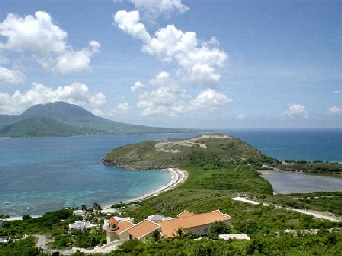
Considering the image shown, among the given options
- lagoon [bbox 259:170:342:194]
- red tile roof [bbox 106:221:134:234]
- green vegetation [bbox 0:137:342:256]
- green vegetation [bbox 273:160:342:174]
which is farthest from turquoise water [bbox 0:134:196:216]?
green vegetation [bbox 273:160:342:174]

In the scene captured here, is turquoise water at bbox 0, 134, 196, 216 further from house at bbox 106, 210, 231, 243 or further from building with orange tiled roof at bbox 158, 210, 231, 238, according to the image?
building with orange tiled roof at bbox 158, 210, 231, 238

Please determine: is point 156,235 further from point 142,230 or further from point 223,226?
point 223,226

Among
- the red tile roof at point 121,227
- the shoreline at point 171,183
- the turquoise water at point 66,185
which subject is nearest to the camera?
the red tile roof at point 121,227

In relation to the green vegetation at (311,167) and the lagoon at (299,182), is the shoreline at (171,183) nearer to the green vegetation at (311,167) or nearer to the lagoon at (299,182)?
the lagoon at (299,182)

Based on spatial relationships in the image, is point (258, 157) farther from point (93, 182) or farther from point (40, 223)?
point (40, 223)

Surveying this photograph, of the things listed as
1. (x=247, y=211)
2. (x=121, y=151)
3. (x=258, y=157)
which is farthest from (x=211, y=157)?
(x=247, y=211)

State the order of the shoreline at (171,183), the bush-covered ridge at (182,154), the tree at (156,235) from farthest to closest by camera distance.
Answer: the bush-covered ridge at (182,154) → the shoreline at (171,183) → the tree at (156,235)

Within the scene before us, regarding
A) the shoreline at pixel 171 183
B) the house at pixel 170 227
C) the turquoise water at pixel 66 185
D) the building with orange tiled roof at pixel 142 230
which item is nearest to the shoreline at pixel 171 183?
the shoreline at pixel 171 183
